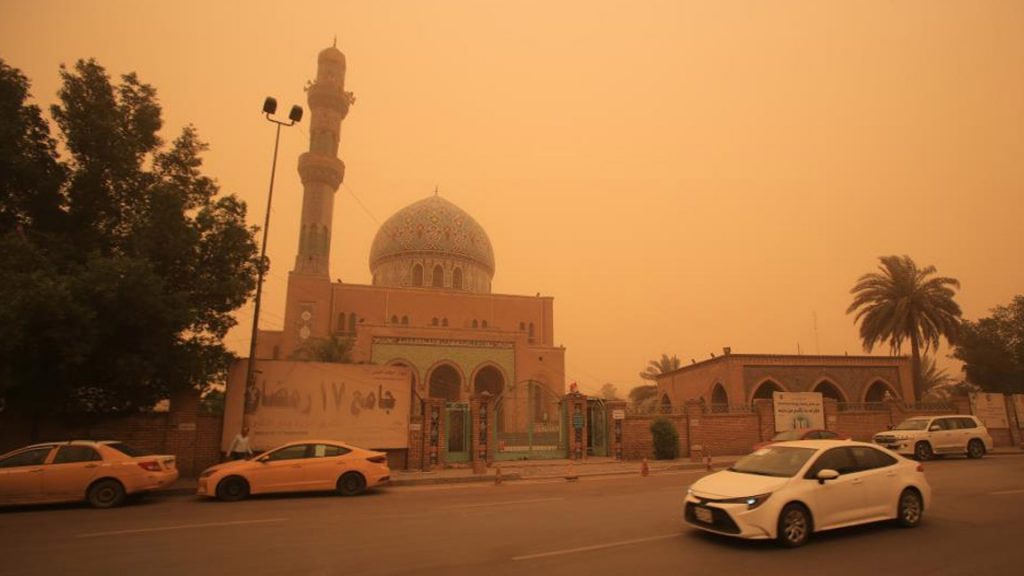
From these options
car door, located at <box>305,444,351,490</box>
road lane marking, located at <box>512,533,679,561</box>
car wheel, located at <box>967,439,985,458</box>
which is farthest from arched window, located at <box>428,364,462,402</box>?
road lane marking, located at <box>512,533,679,561</box>

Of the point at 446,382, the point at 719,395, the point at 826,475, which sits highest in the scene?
the point at 446,382

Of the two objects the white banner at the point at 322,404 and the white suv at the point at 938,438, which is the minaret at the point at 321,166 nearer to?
the white banner at the point at 322,404

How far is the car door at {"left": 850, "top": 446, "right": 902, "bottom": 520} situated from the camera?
23.6ft

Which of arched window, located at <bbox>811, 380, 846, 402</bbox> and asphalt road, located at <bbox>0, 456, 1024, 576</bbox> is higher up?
arched window, located at <bbox>811, 380, 846, 402</bbox>

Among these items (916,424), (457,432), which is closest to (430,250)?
(457,432)

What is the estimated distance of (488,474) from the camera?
53.3 feet

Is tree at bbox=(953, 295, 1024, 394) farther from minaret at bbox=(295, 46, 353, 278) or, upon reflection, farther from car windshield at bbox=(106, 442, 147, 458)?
minaret at bbox=(295, 46, 353, 278)

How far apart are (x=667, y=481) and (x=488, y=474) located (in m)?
4.77

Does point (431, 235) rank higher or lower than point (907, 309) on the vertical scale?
higher

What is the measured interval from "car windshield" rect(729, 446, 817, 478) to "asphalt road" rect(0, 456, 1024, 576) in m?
0.82

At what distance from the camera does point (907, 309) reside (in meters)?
30.5

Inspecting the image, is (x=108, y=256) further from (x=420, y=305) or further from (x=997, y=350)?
(x=997, y=350)

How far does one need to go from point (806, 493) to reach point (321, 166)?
131ft

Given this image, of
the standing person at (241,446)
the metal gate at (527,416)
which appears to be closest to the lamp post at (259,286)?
the standing person at (241,446)
